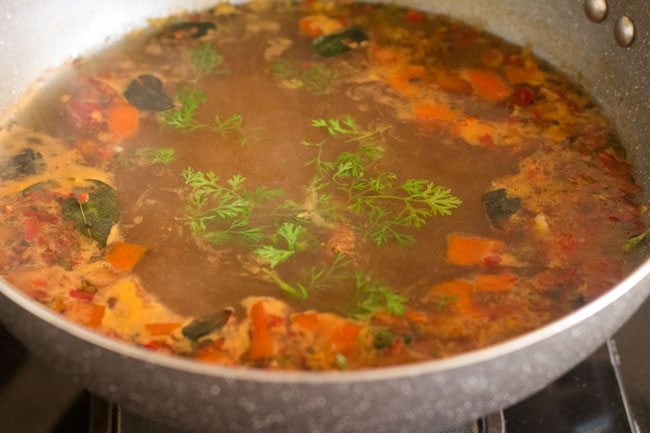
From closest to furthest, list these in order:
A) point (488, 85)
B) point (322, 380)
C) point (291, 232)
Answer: point (322, 380) → point (291, 232) → point (488, 85)

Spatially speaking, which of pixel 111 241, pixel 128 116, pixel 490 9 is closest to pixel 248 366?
pixel 111 241

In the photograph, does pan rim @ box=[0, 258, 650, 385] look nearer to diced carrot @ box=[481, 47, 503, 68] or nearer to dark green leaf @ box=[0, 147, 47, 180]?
dark green leaf @ box=[0, 147, 47, 180]

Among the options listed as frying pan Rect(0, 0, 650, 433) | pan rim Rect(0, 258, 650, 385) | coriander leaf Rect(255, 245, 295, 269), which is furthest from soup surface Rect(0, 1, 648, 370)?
pan rim Rect(0, 258, 650, 385)

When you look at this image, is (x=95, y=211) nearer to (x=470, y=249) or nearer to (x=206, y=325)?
(x=206, y=325)

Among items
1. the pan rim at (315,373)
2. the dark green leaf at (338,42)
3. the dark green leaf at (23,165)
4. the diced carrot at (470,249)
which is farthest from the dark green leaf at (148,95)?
the pan rim at (315,373)

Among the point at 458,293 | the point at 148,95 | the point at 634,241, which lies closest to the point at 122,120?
the point at 148,95

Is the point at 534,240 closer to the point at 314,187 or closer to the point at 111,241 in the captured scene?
the point at 314,187
